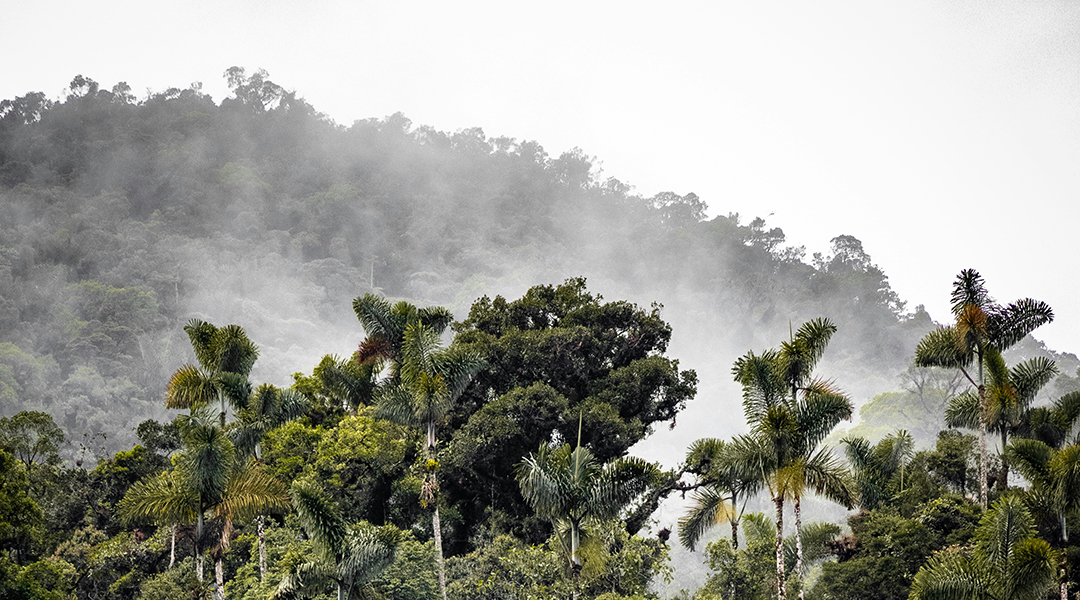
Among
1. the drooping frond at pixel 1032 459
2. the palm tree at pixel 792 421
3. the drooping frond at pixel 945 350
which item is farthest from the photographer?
the drooping frond at pixel 945 350

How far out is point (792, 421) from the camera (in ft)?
69.2

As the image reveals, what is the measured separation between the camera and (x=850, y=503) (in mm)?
21516

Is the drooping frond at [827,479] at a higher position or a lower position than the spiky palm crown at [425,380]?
lower

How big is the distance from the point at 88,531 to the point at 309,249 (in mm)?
109779

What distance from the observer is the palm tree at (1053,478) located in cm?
2202

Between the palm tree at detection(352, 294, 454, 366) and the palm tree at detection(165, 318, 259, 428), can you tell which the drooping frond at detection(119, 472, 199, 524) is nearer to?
the palm tree at detection(165, 318, 259, 428)

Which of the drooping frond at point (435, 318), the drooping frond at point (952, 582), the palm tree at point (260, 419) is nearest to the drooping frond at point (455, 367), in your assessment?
the drooping frond at point (435, 318)

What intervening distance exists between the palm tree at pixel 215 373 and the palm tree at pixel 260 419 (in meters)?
0.85

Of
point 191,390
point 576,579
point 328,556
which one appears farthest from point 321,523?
point 191,390

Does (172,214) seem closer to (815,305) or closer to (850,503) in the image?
(815,305)

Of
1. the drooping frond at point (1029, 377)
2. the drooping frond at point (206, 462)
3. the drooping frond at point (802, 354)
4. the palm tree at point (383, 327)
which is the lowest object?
the drooping frond at point (206, 462)

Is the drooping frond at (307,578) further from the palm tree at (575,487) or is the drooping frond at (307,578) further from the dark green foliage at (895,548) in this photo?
the dark green foliage at (895,548)

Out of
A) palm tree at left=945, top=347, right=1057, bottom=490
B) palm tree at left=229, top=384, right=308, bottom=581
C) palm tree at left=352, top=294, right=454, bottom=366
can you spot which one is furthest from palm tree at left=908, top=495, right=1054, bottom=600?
palm tree at left=229, top=384, right=308, bottom=581

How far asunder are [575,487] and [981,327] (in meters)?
14.2
